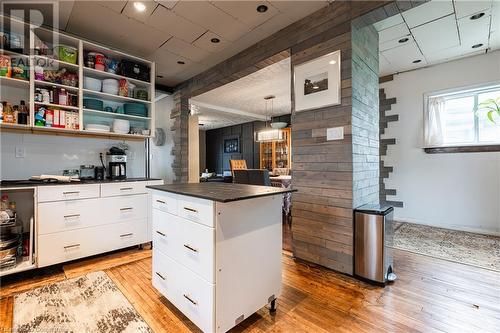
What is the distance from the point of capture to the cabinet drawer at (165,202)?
1.55 metres

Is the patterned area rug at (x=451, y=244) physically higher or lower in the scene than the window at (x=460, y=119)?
lower

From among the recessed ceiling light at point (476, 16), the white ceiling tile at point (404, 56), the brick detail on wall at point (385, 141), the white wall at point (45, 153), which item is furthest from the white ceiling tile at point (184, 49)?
the brick detail on wall at point (385, 141)

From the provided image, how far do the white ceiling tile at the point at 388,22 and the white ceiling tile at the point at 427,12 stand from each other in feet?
0.18

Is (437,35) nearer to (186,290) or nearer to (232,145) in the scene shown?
(186,290)

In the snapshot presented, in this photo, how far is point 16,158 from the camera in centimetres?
245

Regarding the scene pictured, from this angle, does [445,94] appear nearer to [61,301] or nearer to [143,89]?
[143,89]

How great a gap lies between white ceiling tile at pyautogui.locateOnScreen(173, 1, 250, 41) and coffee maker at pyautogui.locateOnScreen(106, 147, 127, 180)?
1817 mm

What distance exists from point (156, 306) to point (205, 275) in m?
0.68

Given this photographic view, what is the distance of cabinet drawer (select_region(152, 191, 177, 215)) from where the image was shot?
1.55m

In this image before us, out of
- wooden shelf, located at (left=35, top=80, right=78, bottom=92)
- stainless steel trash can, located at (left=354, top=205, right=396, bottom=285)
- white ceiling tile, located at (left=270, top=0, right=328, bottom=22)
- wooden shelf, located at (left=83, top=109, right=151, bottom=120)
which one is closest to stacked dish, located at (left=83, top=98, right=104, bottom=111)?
wooden shelf, located at (left=83, top=109, right=151, bottom=120)

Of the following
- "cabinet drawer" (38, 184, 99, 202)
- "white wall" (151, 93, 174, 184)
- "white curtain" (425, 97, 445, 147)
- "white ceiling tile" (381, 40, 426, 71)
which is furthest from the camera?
"white wall" (151, 93, 174, 184)

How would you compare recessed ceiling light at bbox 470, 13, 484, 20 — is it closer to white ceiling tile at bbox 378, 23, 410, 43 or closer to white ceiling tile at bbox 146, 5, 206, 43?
white ceiling tile at bbox 378, 23, 410, 43

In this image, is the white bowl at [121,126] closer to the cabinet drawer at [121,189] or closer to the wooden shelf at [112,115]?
the wooden shelf at [112,115]

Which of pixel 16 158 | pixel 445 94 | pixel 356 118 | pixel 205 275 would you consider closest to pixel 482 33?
pixel 445 94
